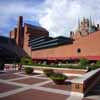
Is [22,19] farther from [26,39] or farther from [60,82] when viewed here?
[60,82]

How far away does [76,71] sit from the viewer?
22891 millimetres

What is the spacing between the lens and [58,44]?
60469 millimetres

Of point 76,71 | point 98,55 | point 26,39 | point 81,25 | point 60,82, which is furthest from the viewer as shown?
point 81,25

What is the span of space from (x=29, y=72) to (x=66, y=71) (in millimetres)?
5194

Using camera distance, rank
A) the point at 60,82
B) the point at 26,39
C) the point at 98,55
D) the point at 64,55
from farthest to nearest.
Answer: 1. the point at 26,39
2. the point at 64,55
3. the point at 98,55
4. the point at 60,82

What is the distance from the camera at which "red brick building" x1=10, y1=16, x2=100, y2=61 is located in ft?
148

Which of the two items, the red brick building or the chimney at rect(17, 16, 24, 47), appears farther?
the chimney at rect(17, 16, 24, 47)

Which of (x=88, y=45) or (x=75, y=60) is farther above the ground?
(x=88, y=45)

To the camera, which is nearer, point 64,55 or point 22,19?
point 64,55

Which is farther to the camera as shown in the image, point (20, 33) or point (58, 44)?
point (20, 33)

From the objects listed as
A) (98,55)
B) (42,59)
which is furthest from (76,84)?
(42,59)

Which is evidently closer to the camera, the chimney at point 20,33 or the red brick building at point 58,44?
the red brick building at point 58,44

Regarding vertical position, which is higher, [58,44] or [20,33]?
[20,33]

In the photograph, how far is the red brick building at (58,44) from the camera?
45.0 meters
